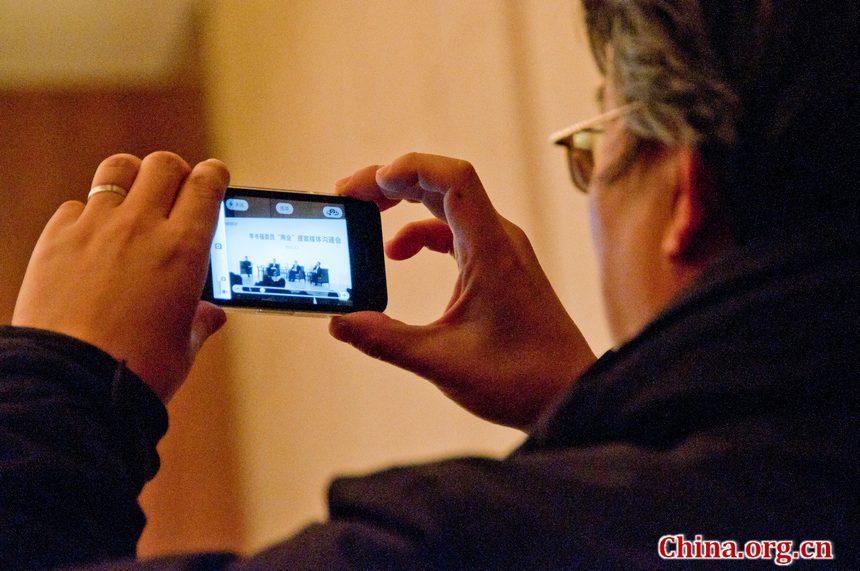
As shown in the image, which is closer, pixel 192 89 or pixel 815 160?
pixel 815 160

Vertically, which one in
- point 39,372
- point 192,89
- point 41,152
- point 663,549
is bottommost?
point 663,549

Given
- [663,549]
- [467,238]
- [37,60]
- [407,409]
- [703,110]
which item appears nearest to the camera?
[663,549]

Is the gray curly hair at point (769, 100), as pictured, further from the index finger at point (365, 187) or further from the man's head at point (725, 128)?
the index finger at point (365, 187)

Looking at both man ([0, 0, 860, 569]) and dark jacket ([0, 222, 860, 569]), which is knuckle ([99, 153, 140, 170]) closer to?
man ([0, 0, 860, 569])

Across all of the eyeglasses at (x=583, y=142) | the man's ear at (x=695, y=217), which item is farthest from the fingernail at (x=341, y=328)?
the man's ear at (x=695, y=217)

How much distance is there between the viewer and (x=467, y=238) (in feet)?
2.58

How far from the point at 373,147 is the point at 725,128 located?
4.20 feet

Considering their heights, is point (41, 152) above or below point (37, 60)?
below

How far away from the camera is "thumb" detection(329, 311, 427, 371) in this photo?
77 centimetres

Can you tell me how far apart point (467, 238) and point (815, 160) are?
38 cm

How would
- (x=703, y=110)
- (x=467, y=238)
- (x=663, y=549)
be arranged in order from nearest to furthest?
(x=663, y=549), (x=703, y=110), (x=467, y=238)

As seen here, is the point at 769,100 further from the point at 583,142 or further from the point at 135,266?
the point at 135,266

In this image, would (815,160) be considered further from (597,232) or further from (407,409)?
(407,409)

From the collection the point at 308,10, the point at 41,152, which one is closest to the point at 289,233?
the point at 308,10
